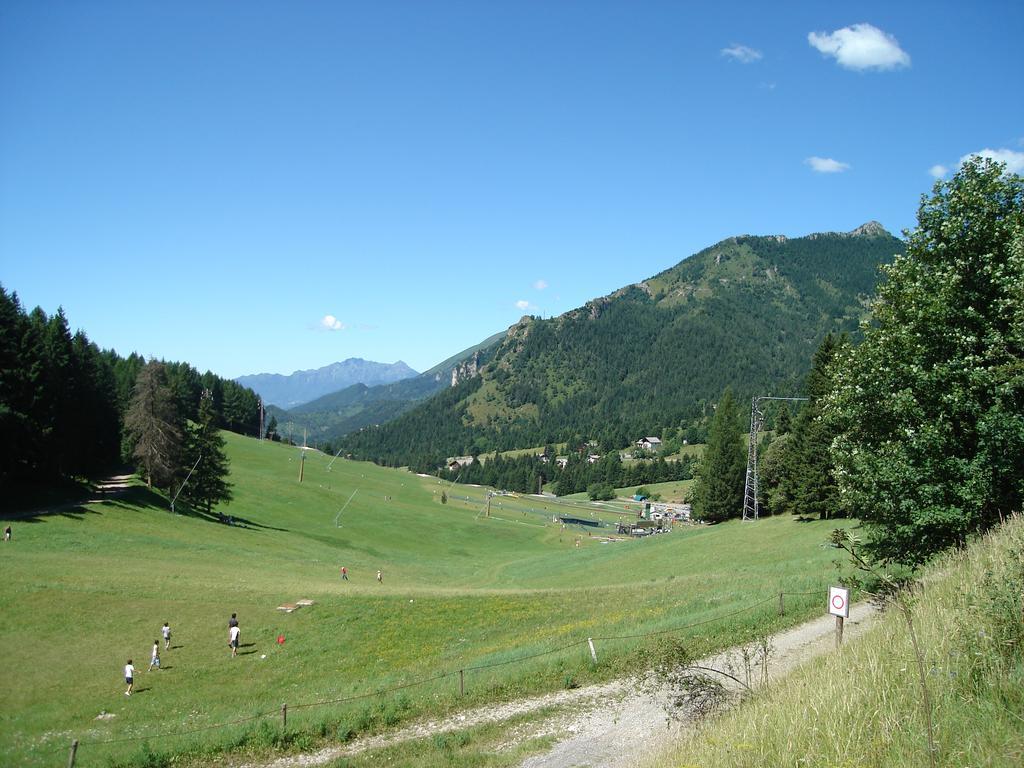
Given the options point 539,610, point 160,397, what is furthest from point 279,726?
point 160,397

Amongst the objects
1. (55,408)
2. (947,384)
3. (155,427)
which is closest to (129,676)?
(947,384)

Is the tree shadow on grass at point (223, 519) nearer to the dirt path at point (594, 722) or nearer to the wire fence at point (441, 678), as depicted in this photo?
the wire fence at point (441, 678)

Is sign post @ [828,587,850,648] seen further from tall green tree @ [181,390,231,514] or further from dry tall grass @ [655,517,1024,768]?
tall green tree @ [181,390,231,514]

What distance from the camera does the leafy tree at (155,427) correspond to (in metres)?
63.2

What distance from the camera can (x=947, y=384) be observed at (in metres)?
16.8

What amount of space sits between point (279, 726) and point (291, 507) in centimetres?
7741

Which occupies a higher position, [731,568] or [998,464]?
[998,464]

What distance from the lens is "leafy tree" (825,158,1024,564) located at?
1545 centimetres

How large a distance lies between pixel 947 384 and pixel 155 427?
6657 centimetres

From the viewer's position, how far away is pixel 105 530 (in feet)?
163

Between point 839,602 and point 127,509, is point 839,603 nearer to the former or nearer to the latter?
point 839,602

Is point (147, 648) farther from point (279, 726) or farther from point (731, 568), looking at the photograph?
point (731, 568)

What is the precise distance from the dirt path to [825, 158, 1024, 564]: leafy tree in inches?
135

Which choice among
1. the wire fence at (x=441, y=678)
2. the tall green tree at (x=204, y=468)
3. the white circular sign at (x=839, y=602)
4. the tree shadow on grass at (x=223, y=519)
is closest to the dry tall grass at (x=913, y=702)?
the white circular sign at (x=839, y=602)
